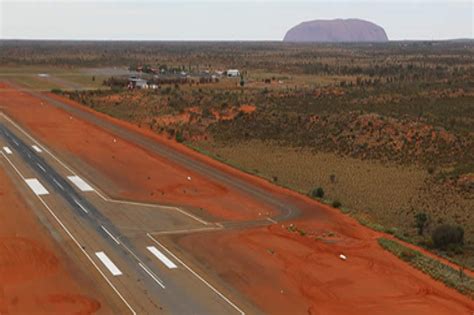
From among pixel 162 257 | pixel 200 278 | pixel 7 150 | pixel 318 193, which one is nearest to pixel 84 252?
pixel 162 257

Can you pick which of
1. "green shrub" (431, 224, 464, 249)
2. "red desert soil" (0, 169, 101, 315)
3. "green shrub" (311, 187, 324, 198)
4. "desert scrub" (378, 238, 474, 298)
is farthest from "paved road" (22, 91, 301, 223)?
"red desert soil" (0, 169, 101, 315)

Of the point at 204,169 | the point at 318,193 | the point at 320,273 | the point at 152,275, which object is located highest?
the point at 204,169

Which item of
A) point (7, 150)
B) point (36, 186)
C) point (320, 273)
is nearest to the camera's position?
point (320, 273)

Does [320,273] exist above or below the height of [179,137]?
below

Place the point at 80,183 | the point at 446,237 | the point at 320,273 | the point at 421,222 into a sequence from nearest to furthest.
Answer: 1. the point at 320,273
2. the point at 446,237
3. the point at 421,222
4. the point at 80,183

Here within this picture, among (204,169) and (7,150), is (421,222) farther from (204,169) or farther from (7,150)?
(7,150)

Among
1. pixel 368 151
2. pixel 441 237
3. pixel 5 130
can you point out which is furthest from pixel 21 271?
pixel 5 130

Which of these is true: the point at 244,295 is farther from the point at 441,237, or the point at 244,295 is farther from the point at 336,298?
the point at 441,237
